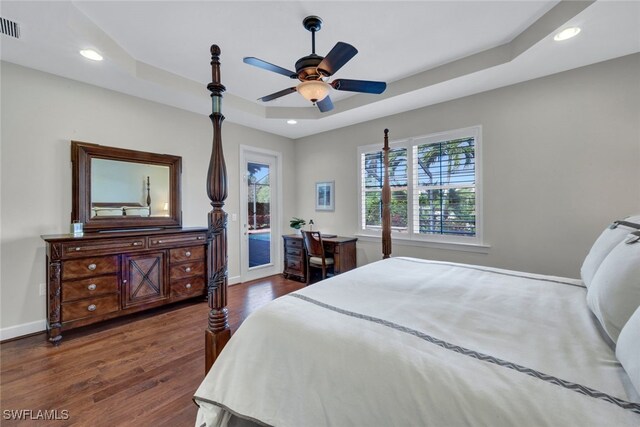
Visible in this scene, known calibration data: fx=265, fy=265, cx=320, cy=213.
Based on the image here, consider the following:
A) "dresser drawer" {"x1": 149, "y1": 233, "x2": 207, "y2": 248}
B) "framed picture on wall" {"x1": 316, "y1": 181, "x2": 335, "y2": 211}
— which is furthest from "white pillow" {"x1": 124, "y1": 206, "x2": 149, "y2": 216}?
"framed picture on wall" {"x1": 316, "y1": 181, "x2": 335, "y2": 211}

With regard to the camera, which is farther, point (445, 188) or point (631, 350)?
point (445, 188)

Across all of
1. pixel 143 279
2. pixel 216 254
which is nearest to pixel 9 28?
pixel 143 279

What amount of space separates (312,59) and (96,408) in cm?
273

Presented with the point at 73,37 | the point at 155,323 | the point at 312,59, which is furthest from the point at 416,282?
the point at 73,37

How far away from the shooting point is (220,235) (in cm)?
153

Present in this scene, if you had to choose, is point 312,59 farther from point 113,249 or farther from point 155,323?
point 155,323

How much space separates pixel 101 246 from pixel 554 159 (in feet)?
15.5

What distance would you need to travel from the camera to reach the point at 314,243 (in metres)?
3.93

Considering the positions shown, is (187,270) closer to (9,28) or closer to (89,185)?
(89,185)

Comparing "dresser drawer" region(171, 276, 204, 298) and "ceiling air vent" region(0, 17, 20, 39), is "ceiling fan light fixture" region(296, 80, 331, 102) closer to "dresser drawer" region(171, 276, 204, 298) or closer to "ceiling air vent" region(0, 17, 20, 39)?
"ceiling air vent" region(0, 17, 20, 39)

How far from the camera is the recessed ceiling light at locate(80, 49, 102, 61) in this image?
7.68 ft

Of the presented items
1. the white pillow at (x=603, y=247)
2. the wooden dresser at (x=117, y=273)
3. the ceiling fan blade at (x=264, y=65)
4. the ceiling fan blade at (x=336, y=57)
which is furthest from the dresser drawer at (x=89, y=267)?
the white pillow at (x=603, y=247)

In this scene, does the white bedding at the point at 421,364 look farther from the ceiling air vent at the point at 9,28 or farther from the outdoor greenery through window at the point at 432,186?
the ceiling air vent at the point at 9,28

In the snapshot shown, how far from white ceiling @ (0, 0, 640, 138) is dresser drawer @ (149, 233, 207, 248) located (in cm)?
172
